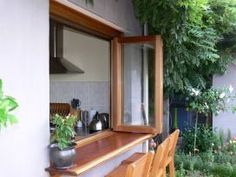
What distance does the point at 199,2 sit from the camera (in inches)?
144

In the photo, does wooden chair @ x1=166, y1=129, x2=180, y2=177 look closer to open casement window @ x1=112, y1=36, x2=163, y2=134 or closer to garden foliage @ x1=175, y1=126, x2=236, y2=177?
open casement window @ x1=112, y1=36, x2=163, y2=134

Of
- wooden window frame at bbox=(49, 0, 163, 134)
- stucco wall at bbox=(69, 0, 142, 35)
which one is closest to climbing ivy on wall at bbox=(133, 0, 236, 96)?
stucco wall at bbox=(69, 0, 142, 35)

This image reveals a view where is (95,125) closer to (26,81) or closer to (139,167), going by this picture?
(139,167)

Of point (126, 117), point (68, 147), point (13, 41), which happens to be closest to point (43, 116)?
point (68, 147)

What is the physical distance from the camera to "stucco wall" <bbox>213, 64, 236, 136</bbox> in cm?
617

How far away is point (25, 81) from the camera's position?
2.00m

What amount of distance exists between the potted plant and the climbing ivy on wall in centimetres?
187

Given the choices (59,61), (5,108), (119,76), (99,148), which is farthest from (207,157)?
(5,108)

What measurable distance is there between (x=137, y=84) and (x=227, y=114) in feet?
8.81

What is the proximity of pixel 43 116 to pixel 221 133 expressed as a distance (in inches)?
173

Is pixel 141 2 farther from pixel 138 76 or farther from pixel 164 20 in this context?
pixel 138 76

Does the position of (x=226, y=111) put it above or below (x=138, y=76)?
below

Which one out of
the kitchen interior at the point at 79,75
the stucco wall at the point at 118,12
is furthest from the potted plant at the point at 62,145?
the kitchen interior at the point at 79,75

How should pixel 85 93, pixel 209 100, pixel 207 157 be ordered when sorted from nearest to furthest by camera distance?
pixel 85 93 < pixel 207 157 < pixel 209 100
